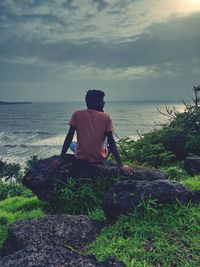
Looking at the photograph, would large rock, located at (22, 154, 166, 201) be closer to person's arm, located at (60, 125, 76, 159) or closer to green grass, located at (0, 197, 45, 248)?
person's arm, located at (60, 125, 76, 159)

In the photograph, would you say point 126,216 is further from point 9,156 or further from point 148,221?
point 9,156

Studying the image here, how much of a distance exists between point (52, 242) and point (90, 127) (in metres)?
3.03

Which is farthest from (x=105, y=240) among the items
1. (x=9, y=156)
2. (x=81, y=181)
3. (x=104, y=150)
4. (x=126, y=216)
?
(x=9, y=156)

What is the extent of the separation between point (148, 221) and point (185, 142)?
721 cm

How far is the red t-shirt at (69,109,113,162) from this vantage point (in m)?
7.39

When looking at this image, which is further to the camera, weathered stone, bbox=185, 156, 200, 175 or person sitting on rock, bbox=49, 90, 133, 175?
weathered stone, bbox=185, 156, 200, 175

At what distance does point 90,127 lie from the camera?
7.39m

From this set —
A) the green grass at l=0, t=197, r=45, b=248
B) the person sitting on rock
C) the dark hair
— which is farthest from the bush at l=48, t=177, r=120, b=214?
the dark hair

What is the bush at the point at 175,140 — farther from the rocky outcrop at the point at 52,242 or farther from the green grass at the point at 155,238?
the rocky outcrop at the point at 52,242

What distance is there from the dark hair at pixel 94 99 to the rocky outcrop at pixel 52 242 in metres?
2.82

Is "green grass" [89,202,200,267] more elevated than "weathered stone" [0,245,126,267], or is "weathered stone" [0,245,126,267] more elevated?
"weathered stone" [0,245,126,267]

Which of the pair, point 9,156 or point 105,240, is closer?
point 105,240

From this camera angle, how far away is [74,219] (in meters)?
5.46

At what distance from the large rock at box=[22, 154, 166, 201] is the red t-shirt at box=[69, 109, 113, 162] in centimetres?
38
